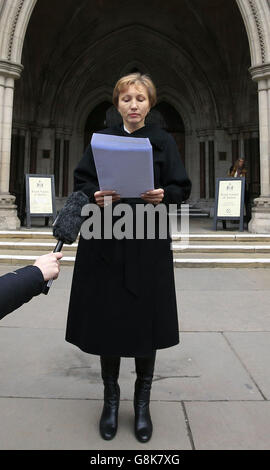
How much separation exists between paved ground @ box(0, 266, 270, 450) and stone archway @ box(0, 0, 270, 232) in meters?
5.14

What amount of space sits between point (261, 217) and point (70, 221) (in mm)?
7715

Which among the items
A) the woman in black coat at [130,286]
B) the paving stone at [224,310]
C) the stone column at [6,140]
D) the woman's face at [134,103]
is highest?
the stone column at [6,140]

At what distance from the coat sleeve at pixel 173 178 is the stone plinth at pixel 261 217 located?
23.2ft

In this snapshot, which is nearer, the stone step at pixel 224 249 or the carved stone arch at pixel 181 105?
the stone step at pixel 224 249

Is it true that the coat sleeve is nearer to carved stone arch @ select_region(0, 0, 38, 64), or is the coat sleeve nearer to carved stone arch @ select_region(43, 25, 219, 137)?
carved stone arch @ select_region(0, 0, 38, 64)

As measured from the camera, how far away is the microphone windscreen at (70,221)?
4.76 ft

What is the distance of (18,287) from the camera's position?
1034 mm

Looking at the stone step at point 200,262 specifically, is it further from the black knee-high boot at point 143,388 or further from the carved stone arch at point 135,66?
the carved stone arch at point 135,66

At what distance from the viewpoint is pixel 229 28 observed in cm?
1310

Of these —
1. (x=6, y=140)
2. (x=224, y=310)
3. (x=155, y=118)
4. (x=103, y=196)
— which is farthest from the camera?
(x=155, y=118)

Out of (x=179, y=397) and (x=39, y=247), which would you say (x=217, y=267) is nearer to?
(x=39, y=247)

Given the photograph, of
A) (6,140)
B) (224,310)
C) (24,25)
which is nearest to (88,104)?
(24,25)

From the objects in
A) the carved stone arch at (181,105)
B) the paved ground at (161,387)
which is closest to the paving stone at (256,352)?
the paved ground at (161,387)

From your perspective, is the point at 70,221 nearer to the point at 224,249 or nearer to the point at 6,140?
the point at 224,249
